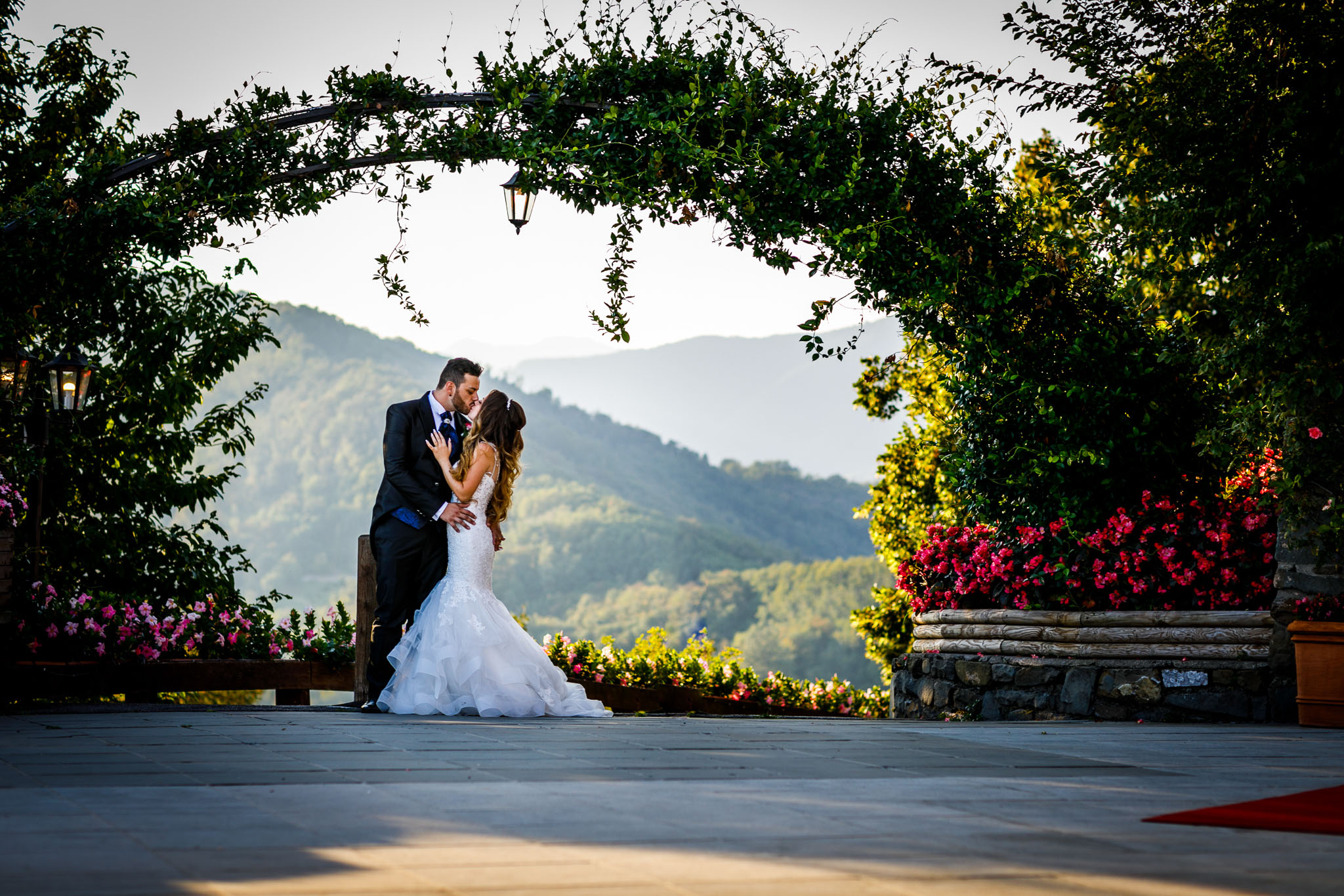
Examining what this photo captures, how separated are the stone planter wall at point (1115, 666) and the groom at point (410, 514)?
153 inches

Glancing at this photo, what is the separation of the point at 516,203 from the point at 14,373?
4145 mm

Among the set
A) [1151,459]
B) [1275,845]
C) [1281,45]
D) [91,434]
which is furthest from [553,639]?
[1275,845]

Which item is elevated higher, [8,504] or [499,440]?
[499,440]

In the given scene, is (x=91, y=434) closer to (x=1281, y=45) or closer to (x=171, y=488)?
(x=171, y=488)

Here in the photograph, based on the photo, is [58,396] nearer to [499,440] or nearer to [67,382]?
[67,382]

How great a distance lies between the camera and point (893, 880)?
281cm

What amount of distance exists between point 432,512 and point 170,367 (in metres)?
5.72

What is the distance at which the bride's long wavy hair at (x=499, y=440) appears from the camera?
7.90 meters

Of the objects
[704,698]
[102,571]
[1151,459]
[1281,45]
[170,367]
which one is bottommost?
[704,698]

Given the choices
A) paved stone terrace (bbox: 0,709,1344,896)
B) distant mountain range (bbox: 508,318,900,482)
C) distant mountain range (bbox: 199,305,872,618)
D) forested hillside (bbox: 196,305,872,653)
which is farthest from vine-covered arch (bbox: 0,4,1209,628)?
distant mountain range (bbox: 508,318,900,482)

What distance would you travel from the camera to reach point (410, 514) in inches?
304

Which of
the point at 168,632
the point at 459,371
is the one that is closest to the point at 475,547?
the point at 459,371

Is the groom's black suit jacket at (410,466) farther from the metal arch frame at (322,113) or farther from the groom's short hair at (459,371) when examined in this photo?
the metal arch frame at (322,113)

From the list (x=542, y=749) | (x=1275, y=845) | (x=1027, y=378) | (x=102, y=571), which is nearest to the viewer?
(x=1275, y=845)
